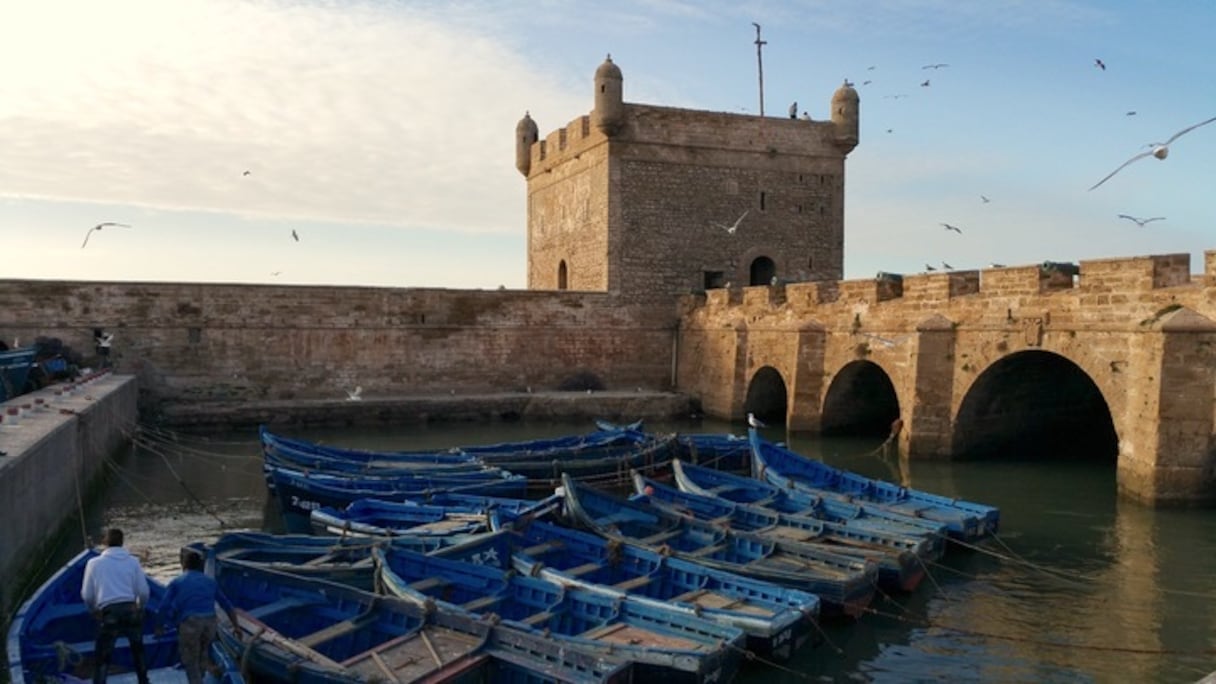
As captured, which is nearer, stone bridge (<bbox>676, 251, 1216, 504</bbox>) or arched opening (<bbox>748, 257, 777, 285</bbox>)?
stone bridge (<bbox>676, 251, 1216, 504</bbox>)

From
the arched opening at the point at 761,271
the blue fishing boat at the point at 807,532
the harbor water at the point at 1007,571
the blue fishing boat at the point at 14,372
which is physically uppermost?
the arched opening at the point at 761,271

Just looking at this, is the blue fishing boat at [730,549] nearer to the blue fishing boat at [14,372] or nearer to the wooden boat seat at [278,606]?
the wooden boat seat at [278,606]

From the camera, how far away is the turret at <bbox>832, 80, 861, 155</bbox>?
1256 inches

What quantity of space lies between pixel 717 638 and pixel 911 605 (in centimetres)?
361

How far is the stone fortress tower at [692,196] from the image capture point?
97.1ft

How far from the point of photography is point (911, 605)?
10742mm

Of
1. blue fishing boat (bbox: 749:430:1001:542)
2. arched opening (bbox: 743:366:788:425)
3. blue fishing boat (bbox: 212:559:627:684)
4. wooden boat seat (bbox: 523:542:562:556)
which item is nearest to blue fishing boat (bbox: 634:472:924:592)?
blue fishing boat (bbox: 749:430:1001:542)

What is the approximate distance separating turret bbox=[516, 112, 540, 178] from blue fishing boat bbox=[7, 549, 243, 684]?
30904 mm

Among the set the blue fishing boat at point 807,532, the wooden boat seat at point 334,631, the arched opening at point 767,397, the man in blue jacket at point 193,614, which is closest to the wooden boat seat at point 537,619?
the wooden boat seat at point 334,631

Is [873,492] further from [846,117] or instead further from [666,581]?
[846,117]

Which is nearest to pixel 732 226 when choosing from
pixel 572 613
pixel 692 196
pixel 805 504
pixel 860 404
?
pixel 692 196

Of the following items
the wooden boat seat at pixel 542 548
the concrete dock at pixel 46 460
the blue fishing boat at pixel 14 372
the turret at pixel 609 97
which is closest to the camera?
the concrete dock at pixel 46 460

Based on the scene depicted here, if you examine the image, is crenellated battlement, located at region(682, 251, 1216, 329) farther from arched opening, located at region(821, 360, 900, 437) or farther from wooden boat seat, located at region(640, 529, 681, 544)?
wooden boat seat, located at region(640, 529, 681, 544)

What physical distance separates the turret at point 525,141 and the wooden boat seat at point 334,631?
30304mm
